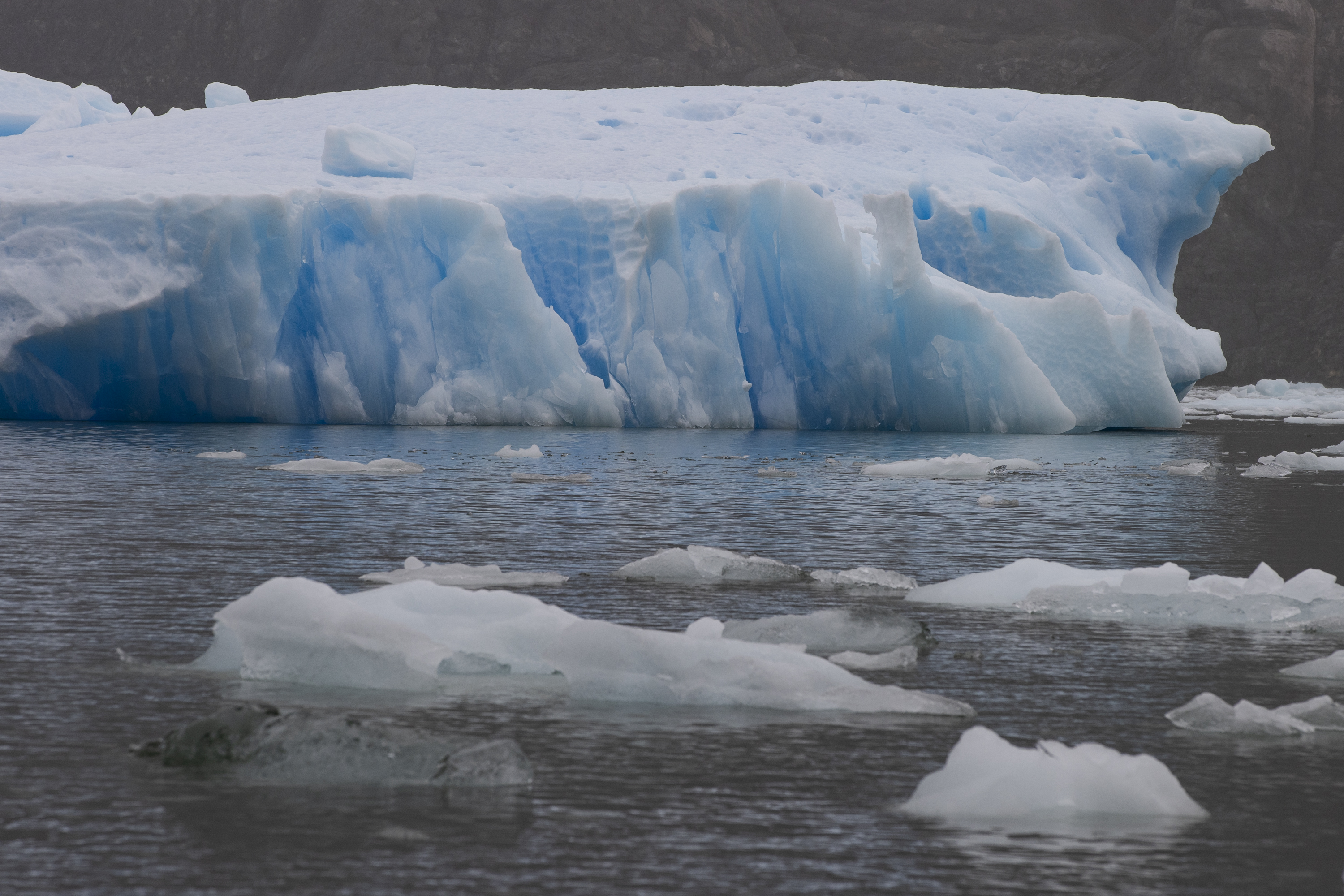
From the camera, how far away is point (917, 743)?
370 centimetres

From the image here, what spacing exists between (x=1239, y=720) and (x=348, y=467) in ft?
29.3

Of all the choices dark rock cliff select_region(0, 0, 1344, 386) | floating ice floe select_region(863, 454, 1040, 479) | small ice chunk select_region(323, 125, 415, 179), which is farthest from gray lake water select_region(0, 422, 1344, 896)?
dark rock cliff select_region(0, 0, 1344, 386)

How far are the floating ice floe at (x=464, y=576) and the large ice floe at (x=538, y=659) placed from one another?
138 centimetres

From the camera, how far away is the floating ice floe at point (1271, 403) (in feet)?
104

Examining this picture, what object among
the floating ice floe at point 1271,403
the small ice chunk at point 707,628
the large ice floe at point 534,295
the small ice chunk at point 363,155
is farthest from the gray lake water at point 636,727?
the floating ice floe at point 1271,403

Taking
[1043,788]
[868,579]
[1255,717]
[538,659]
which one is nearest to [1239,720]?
[1255,717]

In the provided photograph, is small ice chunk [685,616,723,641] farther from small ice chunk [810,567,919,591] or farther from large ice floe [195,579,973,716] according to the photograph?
small ice chunk [810,567,919,591]

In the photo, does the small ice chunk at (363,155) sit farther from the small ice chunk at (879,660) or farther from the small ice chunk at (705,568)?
the small ice chunk at (879,660)

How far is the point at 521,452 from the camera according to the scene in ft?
45.6

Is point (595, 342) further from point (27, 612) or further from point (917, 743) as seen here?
point (917, 743)

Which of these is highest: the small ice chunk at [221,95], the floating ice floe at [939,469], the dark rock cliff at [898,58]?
the dark rock cliff at [898,58]

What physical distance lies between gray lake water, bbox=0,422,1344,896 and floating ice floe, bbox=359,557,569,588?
0.35 ft

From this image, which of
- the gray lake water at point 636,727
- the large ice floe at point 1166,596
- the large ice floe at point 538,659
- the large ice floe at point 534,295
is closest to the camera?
the gray lake water at point 636,727

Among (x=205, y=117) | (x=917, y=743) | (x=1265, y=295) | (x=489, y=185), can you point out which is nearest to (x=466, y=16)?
(x=1265, y=295)
